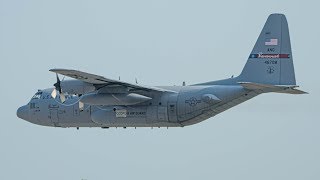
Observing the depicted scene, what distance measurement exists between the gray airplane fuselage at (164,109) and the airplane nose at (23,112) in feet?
9.99

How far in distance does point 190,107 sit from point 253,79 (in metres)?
4.25

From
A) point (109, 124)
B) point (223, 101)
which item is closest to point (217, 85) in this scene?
point (223, 101)

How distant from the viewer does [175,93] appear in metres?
63.7

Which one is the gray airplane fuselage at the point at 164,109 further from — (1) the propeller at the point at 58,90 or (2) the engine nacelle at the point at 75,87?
(2) the engine nacelle at the point at 75,87

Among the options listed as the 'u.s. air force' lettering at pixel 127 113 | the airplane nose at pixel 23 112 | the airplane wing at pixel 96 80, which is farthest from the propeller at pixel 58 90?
the 'u.s. air force' lettering at pixel 127 113

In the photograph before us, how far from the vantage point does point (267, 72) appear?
2413 inches

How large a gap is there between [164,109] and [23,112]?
37.4ft

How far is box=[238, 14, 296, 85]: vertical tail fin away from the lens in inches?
2383

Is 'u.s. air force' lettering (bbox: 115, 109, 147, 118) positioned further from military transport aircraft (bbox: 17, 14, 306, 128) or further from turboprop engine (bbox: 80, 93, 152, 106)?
turboprop engine (bbox: 80, 93, 152, 106)

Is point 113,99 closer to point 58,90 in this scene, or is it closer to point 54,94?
point 58,90

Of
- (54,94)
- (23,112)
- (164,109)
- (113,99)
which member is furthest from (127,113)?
(23,112)

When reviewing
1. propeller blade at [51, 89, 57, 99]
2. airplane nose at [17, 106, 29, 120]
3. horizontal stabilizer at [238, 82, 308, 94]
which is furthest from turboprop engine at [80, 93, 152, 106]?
horizontal stabilizer at [238, 82, 308, 94]

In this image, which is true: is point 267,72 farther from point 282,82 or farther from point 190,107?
point 190,107

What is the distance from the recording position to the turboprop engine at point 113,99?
63344 mm
